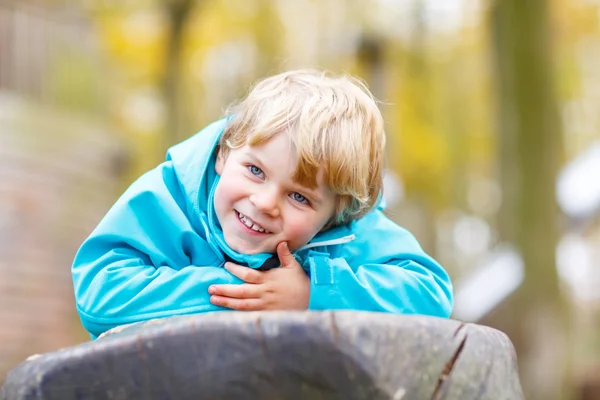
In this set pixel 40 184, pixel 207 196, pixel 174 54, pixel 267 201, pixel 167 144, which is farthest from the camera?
pixel 174 54

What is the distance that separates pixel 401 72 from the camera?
14156 millimetres

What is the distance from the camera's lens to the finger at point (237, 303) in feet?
6.53

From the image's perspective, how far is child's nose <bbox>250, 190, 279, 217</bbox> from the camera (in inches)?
78.6

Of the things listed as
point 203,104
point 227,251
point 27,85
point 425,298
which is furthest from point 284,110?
point 203,104

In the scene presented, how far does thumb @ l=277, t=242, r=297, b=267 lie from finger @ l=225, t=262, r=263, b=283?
67 mm

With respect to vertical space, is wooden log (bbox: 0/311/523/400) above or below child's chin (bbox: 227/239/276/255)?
above

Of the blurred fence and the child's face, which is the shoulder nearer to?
the child's face

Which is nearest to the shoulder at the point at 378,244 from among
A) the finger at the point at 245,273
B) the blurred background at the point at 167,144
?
the finger at the point at 245,273

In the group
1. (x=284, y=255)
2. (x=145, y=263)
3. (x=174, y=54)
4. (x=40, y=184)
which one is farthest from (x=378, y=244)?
(x=174, y=54)

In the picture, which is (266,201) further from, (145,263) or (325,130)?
(145,263)

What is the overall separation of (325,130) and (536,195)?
5.27 m

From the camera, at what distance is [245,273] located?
206 cm

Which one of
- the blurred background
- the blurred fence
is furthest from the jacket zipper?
the blurred fence

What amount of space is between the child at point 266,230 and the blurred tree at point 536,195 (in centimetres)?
499
